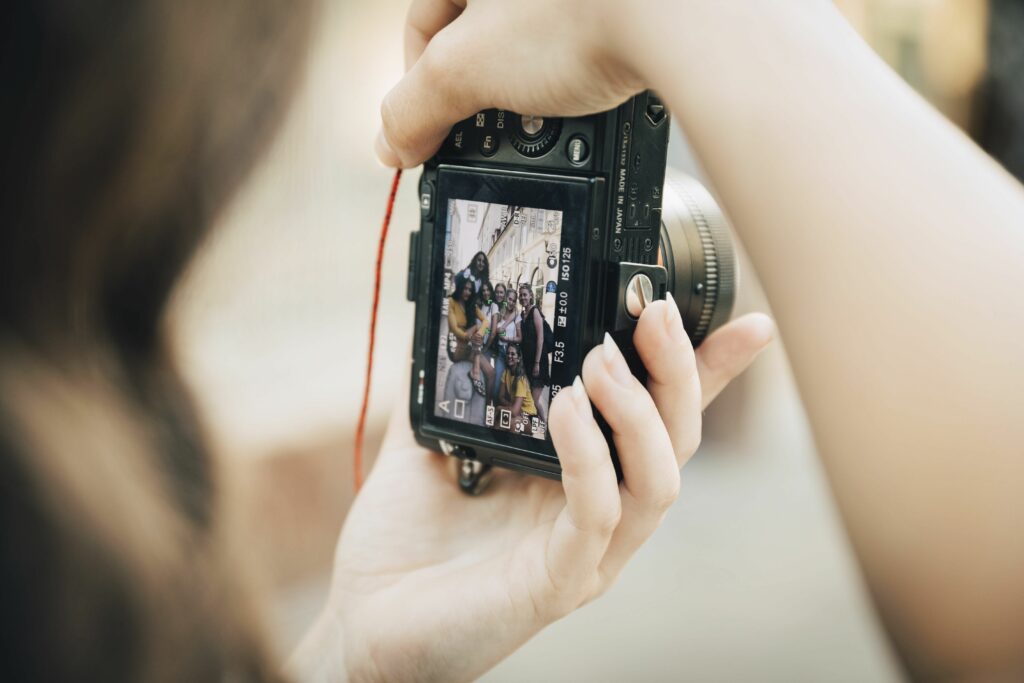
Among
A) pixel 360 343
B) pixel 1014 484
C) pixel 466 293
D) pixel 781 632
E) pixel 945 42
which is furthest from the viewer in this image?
pixel 781 632

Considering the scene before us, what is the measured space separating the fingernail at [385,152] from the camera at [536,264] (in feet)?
0.12

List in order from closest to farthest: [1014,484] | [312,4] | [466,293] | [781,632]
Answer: [1014,484]
[312,4]
[466,293]
[781,632]

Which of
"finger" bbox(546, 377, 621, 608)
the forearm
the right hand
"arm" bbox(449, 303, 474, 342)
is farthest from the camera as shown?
"arm" bbox(449, 303, 474, 342)

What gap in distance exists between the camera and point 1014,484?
0.81 feet

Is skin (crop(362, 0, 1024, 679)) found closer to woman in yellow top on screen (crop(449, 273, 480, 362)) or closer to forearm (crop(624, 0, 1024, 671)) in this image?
forearm (crop(624, 0, 1024, 671))

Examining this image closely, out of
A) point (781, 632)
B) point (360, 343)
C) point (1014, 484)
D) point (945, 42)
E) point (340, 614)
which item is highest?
point (945, 42)

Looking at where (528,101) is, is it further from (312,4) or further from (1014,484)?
(1014,484)

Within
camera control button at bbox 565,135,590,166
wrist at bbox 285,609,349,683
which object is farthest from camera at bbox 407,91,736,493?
wrist at bbox 285,609,349,683

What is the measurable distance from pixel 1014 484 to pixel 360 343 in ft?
2.29

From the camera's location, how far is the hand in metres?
0.50

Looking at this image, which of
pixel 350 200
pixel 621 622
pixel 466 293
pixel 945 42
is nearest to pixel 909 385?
pixel 466 293

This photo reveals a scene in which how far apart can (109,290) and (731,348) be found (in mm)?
445

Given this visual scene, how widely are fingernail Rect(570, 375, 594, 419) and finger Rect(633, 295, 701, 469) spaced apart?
0.05 meters

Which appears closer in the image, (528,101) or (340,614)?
(528,101)
